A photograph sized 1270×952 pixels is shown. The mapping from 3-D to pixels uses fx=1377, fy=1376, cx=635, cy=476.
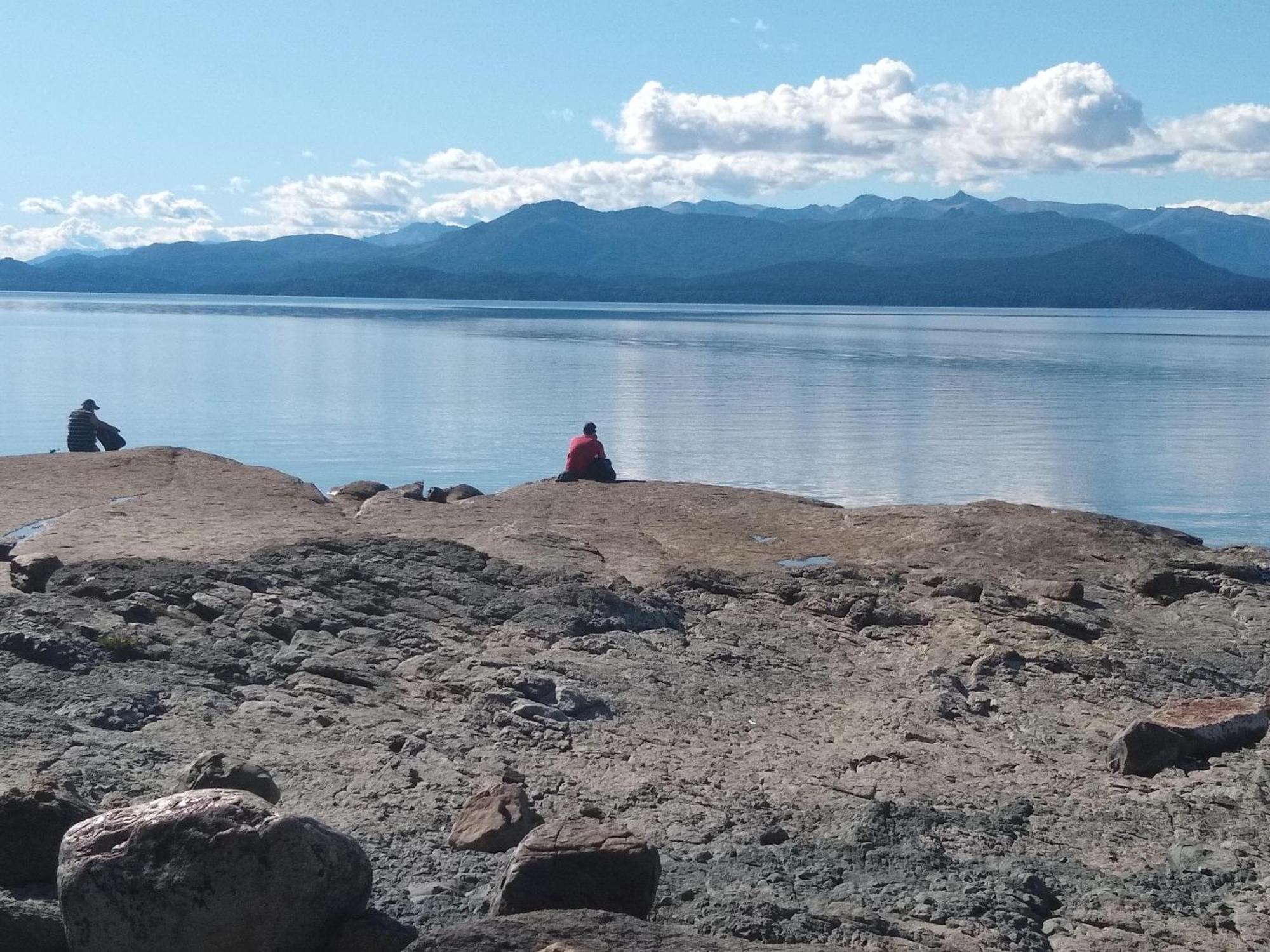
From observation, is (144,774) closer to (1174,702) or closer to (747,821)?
(747,821)

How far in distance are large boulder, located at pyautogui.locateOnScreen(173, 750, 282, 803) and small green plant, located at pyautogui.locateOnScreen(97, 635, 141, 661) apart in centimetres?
238

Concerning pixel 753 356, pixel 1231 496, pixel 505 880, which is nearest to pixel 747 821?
pixel 505 880

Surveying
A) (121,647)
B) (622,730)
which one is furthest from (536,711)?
(121,647)

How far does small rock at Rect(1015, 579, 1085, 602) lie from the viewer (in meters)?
12.6

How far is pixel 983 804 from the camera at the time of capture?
8.22 m

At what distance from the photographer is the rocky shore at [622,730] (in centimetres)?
614

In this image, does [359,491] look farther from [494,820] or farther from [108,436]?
[494,820]

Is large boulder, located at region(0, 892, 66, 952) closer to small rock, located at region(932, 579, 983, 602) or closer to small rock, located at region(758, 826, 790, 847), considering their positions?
small rock, located at region(758, 826, 790, 847)

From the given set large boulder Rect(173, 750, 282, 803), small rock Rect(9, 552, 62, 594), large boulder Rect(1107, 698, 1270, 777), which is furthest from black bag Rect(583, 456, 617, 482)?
large boulder Rect(173, 750, 282, 803)

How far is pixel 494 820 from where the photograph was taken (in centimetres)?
735

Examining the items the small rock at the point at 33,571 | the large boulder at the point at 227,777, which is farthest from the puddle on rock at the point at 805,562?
the large boulder at the point at 227,777

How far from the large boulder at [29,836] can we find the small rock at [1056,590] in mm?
8778

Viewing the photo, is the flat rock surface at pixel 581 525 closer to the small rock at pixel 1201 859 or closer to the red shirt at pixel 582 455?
the red shirt at pixel 582 455

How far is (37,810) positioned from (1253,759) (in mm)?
7145
